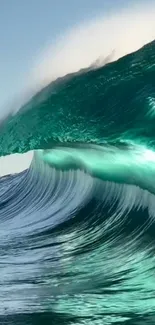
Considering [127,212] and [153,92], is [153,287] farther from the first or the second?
[127,212]

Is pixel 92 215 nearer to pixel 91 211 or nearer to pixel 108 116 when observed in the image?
pixel 91 211

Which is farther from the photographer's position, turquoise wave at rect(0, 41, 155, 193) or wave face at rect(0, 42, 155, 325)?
turquoise wave at rect(0, 41, 155, 193)

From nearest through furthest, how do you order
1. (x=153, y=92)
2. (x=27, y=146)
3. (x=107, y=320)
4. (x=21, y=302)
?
(x=107, y=320), (x=21, y=302), (x=153, y=92), (x=27, y=146)

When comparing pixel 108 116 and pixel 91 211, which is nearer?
pixel 108 116

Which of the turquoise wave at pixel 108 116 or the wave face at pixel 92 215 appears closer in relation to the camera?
the wave face at pixel 92 215

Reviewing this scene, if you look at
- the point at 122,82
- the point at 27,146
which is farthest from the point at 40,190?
the point at 122,82

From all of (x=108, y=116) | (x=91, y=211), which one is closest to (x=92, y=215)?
(x=91, y=211)

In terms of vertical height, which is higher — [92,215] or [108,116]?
[108,116]

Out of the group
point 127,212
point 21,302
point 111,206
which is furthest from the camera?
point 111,206
